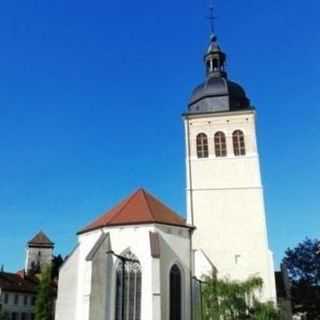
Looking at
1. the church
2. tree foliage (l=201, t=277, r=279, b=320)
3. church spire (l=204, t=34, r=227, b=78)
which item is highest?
church spire (l=204, t=34, r=227, b=78)

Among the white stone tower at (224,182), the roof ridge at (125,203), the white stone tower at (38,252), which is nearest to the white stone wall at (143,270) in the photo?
the roof ridge at (125,203)

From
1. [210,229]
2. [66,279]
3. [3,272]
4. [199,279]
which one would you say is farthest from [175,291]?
[3,272]

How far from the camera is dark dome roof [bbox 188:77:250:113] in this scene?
1057 inches

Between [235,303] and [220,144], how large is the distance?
11.1 metres

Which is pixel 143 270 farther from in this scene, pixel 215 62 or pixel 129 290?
pixel 215 62

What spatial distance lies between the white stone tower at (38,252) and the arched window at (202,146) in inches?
1639

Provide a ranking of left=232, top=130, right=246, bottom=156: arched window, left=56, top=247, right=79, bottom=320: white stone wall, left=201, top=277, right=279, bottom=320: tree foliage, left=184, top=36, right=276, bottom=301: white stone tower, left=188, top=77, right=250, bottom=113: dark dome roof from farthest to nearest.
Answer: left=188, top=77, right=250, bottom=113: dark dome roof, left=232, top=130, right=246, bottom=156: arched window, left=184, top=36, right=276, bottom=301: white stone tower, left=56, top=247, right=79, bottom=320: white stone wall, left=201, top=277, right=279, bottom=320: tree foliage

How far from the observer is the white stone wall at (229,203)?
76.1 feet

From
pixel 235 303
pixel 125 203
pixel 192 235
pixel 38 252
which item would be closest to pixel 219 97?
pixel 192 235

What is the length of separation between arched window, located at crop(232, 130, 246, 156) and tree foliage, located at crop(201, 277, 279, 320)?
910 centimetres

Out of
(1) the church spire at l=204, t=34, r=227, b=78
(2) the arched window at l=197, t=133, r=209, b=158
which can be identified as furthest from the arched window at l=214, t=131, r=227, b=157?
(1) the church spire at l=204, t=34, r=227, b=78

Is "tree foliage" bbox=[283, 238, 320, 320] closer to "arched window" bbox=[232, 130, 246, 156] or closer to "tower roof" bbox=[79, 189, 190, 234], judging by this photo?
"arched window" bbox=[232, 130, 246, 156]

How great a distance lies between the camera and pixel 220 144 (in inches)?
1045

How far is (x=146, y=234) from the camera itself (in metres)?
20.9
